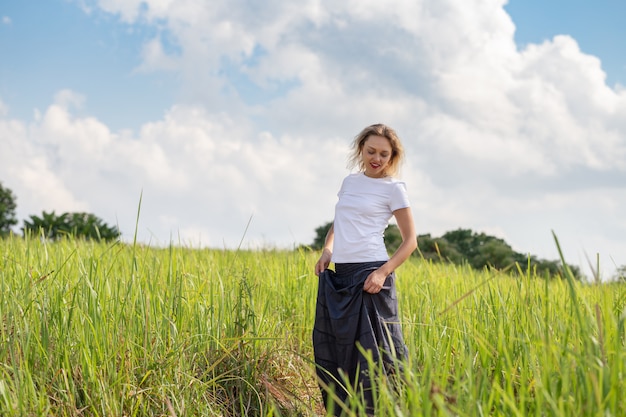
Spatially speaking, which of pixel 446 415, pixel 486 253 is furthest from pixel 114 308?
pixel 486 253

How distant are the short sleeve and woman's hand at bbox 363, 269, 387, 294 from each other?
14.8 inches

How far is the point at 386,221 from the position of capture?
332 centimetres

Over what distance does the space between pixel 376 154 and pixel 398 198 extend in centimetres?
27

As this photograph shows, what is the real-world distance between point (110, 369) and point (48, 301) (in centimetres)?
72

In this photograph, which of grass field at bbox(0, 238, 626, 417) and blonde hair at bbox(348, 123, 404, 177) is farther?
blonde hair at bbox(348, 123, 404, 177)

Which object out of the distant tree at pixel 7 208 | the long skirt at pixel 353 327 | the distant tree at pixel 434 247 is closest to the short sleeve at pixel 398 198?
the long skirt at pixel 353 327

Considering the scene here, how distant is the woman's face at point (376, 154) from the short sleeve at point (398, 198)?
5.4 inches

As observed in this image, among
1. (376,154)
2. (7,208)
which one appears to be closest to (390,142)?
(376,154)

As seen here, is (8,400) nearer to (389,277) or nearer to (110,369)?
(110,369)

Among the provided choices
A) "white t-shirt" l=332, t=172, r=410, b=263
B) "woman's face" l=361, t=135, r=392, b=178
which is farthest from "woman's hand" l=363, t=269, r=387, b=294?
"woman's face" l=361, t=135, r=392, b=178

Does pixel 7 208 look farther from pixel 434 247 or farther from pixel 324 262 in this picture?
pixel 324 262

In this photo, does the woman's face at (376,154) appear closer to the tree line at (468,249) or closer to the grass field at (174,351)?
the grass field at (174,351)

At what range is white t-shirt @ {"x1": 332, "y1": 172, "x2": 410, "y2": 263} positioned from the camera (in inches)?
127

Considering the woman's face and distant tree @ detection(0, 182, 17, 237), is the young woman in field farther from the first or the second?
distant tree @ detection(0, 182, 17, 237)
